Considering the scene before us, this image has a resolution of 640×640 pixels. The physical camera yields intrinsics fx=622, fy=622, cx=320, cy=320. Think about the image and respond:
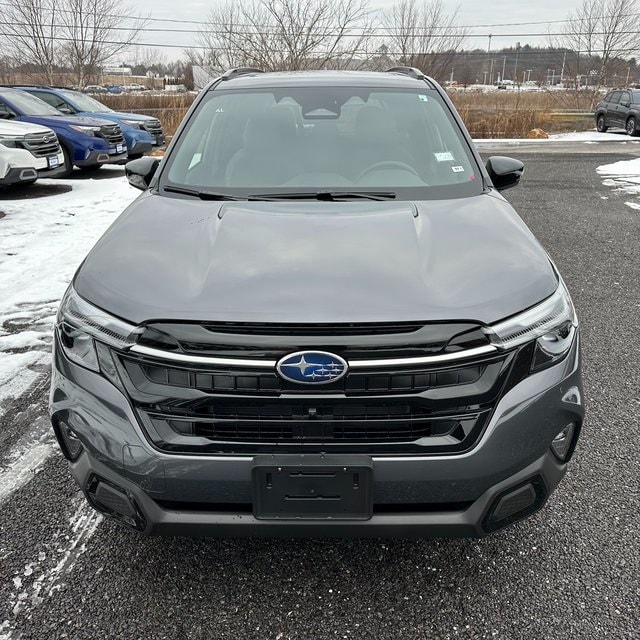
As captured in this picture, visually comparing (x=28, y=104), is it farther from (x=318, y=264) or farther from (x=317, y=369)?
(x=317, y=369)

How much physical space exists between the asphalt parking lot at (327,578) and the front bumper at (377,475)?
1.24ft

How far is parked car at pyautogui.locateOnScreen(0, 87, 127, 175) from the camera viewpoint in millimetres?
12375

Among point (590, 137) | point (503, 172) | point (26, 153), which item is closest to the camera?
point (503, 172)

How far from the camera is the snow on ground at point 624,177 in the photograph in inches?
441

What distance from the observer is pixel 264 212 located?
8.56 ft

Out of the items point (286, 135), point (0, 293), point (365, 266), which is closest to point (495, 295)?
point (365, 266)

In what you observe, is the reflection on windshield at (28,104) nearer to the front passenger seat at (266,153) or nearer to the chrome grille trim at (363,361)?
the front passenger seat at (266,153)

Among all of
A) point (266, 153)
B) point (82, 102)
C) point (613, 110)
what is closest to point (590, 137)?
point (613, 110)

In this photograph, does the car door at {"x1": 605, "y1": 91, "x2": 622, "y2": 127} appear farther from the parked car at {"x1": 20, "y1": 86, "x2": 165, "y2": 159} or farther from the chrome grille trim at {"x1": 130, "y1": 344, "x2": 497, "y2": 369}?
the chrome grille trim at {"x1": 130, "y1": 344, "x2": 497, "y2": 369}

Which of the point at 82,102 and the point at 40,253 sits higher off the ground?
the point at 82,102

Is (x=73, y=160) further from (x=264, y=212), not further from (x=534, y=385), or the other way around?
(x=534, y=385)

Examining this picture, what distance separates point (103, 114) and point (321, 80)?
43.5ft

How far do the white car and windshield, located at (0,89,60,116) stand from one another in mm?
2129

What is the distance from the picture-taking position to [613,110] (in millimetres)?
24828
